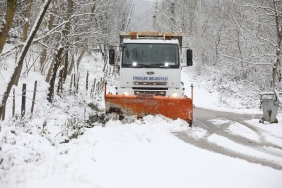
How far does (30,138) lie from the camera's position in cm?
571

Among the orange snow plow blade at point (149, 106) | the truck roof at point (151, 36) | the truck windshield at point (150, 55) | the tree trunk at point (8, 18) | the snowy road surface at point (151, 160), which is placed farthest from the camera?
the truck roof at point (151, 36)

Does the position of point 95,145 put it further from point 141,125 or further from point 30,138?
point 141,125

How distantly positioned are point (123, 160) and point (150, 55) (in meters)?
5.57

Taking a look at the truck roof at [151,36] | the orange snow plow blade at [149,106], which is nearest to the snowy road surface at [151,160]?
the orange snow plow blade at [149,106]

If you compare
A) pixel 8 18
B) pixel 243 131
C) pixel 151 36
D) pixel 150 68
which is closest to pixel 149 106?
pixel 150 68

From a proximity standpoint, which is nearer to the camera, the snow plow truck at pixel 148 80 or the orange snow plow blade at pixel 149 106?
the orange snow plow blade at pixel 149 106

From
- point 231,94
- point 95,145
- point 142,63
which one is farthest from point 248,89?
point 95,145

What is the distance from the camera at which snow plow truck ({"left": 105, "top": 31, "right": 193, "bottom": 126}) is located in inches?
360

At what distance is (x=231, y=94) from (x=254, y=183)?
18241 mm

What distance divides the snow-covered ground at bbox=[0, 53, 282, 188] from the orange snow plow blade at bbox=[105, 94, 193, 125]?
1.05m

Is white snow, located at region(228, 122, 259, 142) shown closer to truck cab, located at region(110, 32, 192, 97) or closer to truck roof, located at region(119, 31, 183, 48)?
truck cab, located at region(110, 32, 192, 97)

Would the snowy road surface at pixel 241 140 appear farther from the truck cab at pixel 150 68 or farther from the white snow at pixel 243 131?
the truck cab at pixel 150 68

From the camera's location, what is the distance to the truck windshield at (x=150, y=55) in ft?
32.8

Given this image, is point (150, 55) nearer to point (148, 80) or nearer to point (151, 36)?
point (148, 80)
